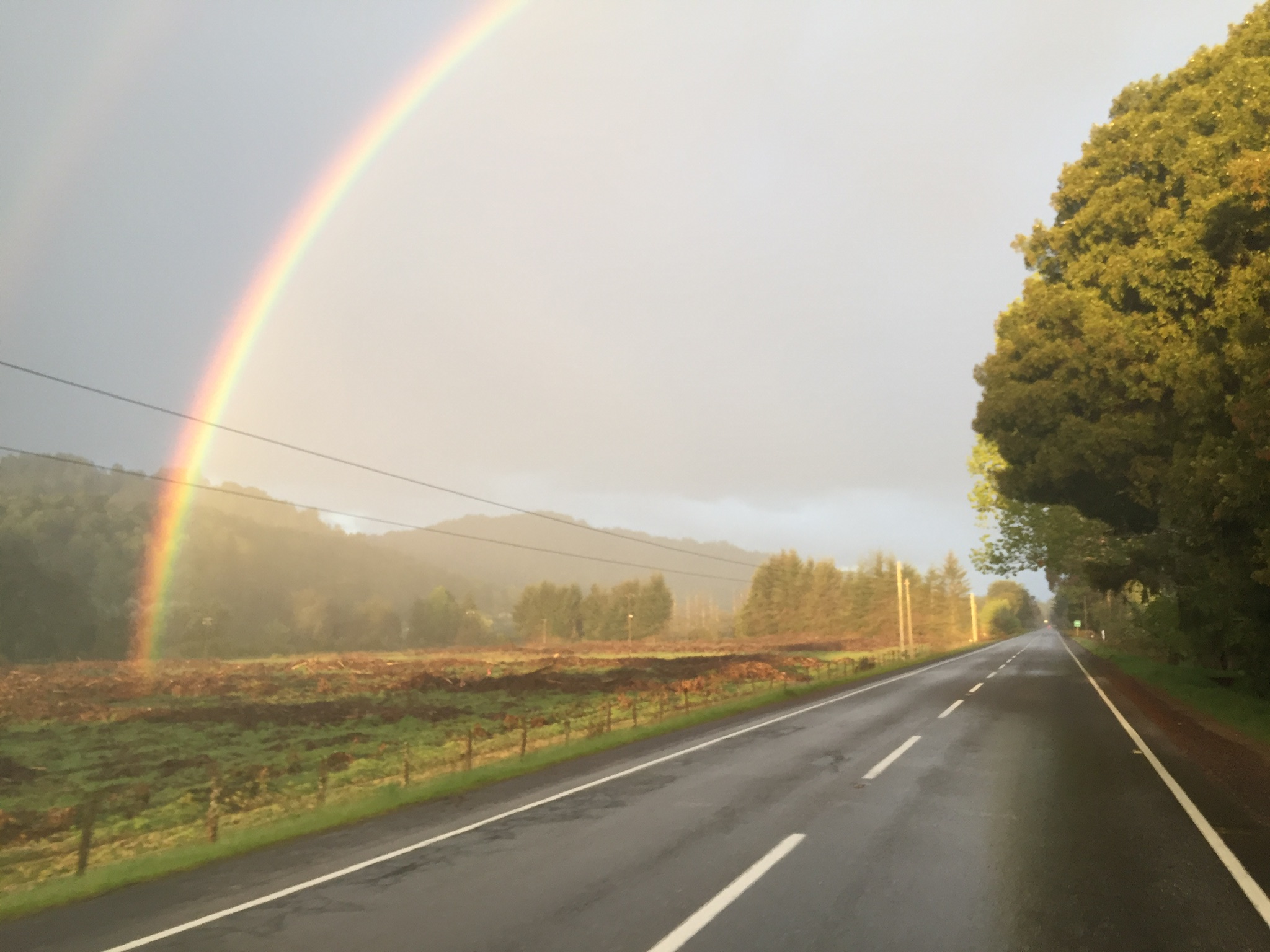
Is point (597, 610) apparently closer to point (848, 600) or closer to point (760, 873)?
point (848, 600)

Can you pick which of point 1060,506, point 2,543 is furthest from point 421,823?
point 2,543

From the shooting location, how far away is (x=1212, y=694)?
22906mm

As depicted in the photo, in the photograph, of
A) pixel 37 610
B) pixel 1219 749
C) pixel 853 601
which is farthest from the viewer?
pixel 853 601

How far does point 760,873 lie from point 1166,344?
16.5 meters

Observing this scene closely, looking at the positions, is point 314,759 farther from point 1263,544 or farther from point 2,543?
point 2,543

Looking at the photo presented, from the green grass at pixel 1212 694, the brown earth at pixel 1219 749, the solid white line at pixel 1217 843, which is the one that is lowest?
the solid white line at pixel 1217 843

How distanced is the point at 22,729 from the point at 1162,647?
172 feet

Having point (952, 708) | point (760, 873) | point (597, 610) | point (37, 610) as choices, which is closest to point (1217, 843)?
point (760, 873)

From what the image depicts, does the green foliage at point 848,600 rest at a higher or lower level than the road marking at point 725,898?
higher

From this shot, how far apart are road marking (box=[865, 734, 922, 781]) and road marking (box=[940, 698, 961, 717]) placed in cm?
395

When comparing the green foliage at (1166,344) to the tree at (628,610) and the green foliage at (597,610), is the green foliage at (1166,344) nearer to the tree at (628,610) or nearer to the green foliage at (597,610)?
the tree at (628,610)

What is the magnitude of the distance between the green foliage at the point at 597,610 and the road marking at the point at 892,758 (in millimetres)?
144924

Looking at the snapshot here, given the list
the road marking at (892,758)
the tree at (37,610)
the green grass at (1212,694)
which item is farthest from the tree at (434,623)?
the road marking at (892,758)

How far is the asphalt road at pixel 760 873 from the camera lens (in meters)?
5.65
